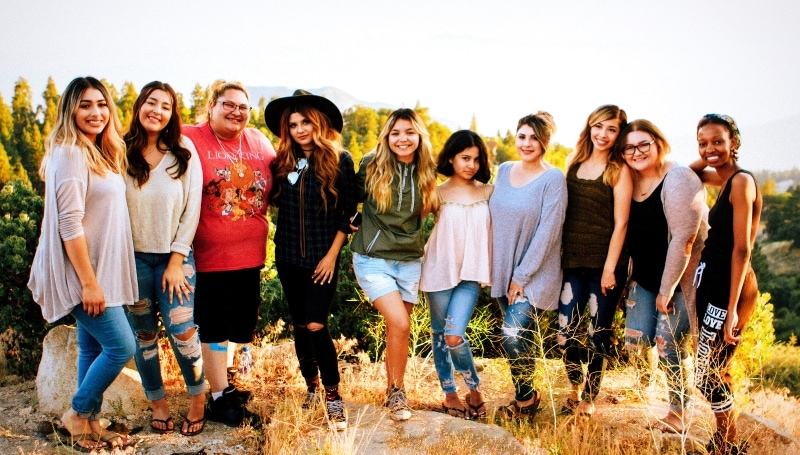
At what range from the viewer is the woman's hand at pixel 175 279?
3.80 meters

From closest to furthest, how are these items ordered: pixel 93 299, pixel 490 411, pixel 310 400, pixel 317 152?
pixel 93 299 → pixel 317 152 → pixel 310 400 → pixel 490 411

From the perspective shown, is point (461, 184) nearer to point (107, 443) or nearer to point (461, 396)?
point (461, 396)

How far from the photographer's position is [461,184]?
4.45 metres

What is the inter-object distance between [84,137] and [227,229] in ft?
3.37

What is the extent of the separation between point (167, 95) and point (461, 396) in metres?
3.40

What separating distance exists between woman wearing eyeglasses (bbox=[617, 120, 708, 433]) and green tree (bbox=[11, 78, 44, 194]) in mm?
35293

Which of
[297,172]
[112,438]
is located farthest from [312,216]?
[112,438]

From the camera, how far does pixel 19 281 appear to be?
5.45 metres

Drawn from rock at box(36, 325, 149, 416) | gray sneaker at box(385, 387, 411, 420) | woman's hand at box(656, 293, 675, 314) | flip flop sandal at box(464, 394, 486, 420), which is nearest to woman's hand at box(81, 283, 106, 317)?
rock at box(36, 325, 149, 416)

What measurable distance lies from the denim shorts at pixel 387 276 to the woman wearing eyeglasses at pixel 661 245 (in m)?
1.52

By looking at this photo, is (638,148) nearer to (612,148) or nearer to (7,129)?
(612,148)

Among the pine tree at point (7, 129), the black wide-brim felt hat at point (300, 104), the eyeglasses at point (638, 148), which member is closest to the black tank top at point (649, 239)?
the eyeglasses at point (638, 148)

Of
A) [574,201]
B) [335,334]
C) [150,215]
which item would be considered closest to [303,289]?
[150,215]

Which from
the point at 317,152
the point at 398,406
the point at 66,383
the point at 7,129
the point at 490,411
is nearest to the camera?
the point at 317,152
